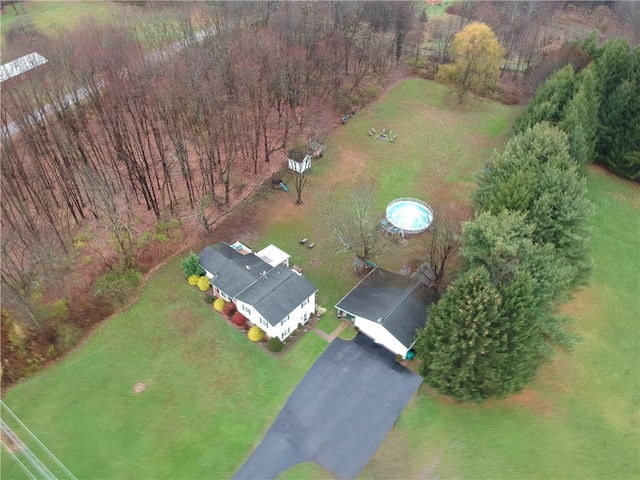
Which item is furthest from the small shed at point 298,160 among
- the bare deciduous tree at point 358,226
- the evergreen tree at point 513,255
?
the evergreen tree at point 513,255

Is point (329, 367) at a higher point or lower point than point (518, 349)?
lower

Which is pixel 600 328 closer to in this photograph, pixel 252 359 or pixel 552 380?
pixel 552 380

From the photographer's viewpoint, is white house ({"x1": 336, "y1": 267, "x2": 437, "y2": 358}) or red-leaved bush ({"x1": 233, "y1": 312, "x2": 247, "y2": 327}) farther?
red-leaved bush ({"x1": 233, "y1": 312, "x2": 247, "y2": 327})

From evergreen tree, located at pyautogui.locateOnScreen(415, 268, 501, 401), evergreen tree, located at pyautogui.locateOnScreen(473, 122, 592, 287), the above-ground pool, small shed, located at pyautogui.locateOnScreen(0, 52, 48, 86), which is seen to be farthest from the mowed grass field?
small shed, located at pyautogui.locateOnScreen(0, 52, 48, 86)

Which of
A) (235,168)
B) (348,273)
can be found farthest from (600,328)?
(235,168)

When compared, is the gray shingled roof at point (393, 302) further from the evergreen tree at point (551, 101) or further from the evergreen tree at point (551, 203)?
the evergreen tree at point (551, 101)

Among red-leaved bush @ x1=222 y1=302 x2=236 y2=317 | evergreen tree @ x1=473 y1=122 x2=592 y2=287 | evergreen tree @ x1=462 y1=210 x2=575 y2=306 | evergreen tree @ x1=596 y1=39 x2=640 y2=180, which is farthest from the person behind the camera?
evergreen tree @ x1=596 y1=39 x2=640 y2=180

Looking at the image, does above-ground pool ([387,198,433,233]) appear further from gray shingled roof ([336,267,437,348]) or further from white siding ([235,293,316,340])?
white siding ([235,293,316,340])

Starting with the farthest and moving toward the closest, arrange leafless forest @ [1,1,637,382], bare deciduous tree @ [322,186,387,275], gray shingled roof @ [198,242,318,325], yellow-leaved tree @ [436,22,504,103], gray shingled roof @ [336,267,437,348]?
yellow-leaved tree @ [436,22,504,103]
bare deciduous tree @ [322,186,387,275]
leafless forest @ [1,1,637,382]
gray shingled roof @ [336,267,437,348]
gray shingled roof @ [198,242,318,325]
